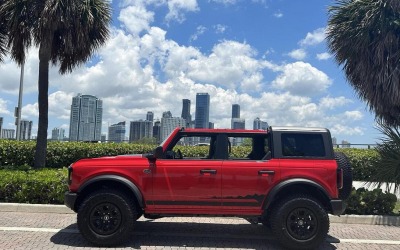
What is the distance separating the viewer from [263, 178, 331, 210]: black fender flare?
6.00 metres

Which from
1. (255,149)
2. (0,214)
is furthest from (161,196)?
(0,214)

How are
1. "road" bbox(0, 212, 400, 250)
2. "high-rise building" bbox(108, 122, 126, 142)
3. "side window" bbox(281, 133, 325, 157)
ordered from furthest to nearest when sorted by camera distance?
"high-rise building" bbox(108, 122, 126, 142), "side window" bbox(281, 133, 325, 157), "road" bbox(0, 212, 400, 250)

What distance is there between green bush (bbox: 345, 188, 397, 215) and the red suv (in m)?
2.59

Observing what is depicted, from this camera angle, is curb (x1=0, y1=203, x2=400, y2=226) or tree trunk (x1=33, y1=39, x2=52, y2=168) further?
tree trunk (x1=33, y1=39, x2=52, y2=168)

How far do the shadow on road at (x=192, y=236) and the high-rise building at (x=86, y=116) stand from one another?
104 ft

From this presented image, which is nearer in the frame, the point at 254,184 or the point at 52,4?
the point at 254,184

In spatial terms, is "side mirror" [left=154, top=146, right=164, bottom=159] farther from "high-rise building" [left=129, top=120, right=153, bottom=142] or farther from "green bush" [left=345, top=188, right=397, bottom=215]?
"high-rise building" [left=129, top=120, right=153, bottom=142]

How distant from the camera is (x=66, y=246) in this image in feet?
19.6

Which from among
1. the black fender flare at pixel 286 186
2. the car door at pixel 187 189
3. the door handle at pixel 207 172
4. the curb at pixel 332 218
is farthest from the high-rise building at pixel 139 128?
the black fender flare at pixel 286 186

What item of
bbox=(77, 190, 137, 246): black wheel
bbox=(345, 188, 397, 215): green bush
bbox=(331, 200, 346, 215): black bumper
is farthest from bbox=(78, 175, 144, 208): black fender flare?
bbox=(345, 188, 397, 215): green bush

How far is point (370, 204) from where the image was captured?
862 cm

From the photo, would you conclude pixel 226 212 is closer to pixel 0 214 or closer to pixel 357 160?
pixel 0 214

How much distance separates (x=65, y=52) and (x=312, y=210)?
33.1 feet

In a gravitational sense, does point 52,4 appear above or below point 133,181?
above
